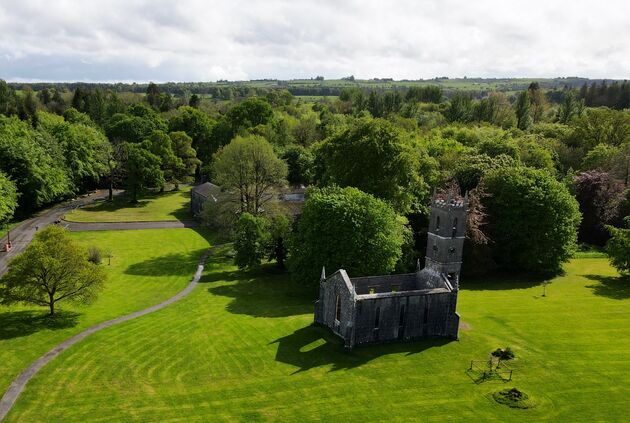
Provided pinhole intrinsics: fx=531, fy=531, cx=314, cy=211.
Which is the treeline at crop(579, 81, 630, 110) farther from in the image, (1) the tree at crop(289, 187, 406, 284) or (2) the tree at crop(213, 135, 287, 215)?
(1) the tree at crop(289, 187, 406, 284)

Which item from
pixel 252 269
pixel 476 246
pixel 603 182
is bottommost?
pixel 252 269

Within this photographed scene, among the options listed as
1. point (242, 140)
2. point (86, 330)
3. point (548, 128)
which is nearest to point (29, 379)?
point (86, 330)

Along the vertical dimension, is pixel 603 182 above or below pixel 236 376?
above

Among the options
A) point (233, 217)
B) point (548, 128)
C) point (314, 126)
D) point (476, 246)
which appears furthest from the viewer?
point (314, 126)

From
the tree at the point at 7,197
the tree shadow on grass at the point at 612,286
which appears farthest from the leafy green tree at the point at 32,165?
the tree shadow on grass at the point at 612,286

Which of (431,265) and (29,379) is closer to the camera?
(29,379)

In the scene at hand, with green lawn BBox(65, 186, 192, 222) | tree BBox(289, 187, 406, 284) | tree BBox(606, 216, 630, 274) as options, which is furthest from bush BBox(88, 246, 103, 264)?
tree BBox(606, 216, 630, 274)

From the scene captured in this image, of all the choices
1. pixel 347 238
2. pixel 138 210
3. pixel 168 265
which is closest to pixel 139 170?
pixel 138 210

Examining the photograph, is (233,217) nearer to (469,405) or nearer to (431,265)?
(431,265)
